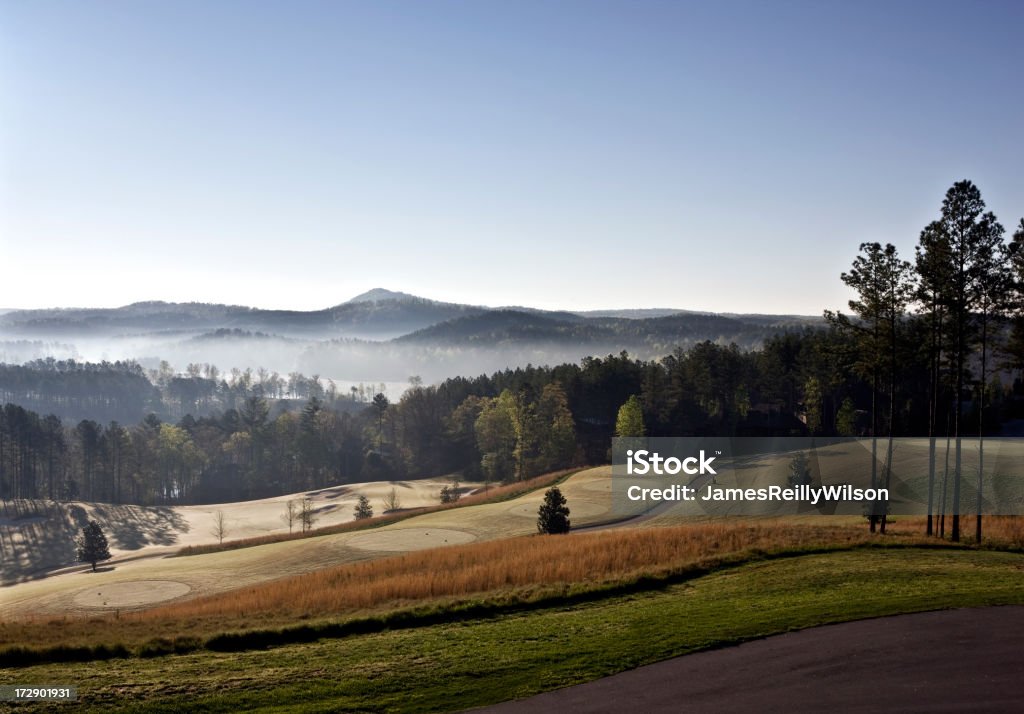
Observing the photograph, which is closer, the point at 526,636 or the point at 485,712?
the point at 485,712

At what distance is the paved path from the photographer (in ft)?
41.8

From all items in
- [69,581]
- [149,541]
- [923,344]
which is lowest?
[149,541]

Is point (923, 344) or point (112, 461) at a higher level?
point (923, 344)

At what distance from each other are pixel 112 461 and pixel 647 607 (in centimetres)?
12717

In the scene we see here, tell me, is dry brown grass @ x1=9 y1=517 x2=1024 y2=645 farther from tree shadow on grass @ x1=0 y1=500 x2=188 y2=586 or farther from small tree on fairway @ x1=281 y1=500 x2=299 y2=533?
tree shadow on grass @ x1=0 y1=500 x2=188 y2=586

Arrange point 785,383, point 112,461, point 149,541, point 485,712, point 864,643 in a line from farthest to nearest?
point 112,461 < point 785,383 < point 149,541 < point 864,643 < point 485,712

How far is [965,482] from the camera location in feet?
150

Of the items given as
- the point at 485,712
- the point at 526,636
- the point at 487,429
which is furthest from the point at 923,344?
the point at 487,429

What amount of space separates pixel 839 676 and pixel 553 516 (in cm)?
3146

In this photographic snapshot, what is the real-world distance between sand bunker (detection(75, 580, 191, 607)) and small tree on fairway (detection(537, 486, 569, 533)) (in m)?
21.4

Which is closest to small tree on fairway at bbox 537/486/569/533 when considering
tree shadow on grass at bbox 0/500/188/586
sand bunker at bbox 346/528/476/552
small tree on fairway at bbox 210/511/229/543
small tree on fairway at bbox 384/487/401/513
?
sand bunker at bbox 346/528/476/552

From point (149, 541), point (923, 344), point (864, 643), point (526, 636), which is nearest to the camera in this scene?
point (864, 643)

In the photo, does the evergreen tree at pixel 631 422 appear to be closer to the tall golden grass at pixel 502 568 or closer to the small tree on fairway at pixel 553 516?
the small tree on fairway at pixel 553 516

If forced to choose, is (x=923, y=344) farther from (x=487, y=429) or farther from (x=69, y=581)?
(x=487, y=429)
